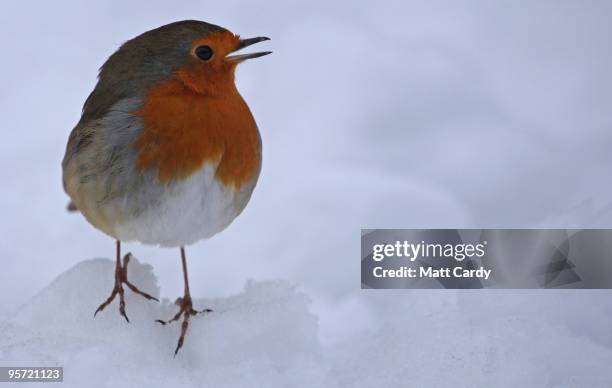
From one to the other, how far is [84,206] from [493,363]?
1.51 m

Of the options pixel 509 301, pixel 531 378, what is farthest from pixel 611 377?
pixel 509 301

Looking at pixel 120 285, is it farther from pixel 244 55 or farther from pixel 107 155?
pixel 244 55

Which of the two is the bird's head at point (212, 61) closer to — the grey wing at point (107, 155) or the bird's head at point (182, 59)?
the bird's head at point (182, 59)

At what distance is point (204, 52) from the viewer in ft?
10.7

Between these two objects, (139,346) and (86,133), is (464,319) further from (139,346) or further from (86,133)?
(86,133)

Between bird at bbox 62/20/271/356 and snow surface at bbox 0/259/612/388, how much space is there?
384 mm

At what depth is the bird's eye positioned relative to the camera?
327 cm

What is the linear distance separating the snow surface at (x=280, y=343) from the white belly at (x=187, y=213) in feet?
1.27

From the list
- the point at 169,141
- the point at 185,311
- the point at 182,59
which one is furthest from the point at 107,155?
the point at 185,311

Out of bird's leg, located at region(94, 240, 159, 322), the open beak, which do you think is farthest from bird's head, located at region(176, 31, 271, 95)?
bird's leg, located at region(94, 240, 159, 322)

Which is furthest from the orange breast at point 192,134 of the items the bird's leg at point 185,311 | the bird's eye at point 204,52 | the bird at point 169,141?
the bird's leg at point 185,311

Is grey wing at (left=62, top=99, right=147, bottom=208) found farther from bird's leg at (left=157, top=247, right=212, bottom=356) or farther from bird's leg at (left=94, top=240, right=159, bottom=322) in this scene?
bird's leg at (left=157, top=247, right=212, bottom=356)

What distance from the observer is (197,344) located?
11.5ft

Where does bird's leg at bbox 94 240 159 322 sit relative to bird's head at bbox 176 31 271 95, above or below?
below
